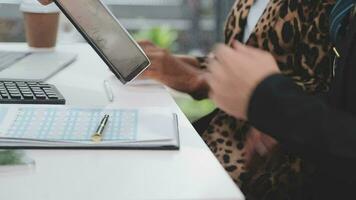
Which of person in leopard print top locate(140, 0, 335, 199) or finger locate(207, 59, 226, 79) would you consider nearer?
finger locate(207, 59, 226, 79)

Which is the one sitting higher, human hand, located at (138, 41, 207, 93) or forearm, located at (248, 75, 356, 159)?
forearm, located at (248, 75, 356, 159)

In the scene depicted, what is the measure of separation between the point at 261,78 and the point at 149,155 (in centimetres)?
19

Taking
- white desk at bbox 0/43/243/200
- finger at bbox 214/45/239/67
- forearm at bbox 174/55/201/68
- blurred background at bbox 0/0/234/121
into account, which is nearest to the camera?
white desk at bbox 0/43/243/200

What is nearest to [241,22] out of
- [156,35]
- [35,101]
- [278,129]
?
[35,101]

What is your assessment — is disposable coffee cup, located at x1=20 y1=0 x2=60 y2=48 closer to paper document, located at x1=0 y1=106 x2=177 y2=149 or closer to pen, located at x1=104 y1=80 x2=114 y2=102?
pen, located at x1=104 y1=80 x2=114 y2=102

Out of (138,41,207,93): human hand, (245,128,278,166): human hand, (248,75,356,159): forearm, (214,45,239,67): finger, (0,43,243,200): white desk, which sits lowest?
(245,128,278,166): human hand

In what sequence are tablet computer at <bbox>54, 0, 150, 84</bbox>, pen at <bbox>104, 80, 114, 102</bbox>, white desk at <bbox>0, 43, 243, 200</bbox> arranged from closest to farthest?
white desk at <bbox>0, 43, 243, 200</bbox> < tablet computer at <bbox>54, 0, 150, 84</bbox> < pen at <bbox>104, 80, 114, 102</bbox>

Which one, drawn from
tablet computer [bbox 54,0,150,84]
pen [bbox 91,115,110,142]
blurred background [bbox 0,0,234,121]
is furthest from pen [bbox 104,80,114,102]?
blurred background [bbox 0,0,234,121]

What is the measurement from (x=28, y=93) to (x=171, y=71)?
403 millimetres

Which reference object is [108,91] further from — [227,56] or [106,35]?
Result: [227,56]

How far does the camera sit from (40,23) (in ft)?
5.21

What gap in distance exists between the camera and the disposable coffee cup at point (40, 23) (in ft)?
5.14

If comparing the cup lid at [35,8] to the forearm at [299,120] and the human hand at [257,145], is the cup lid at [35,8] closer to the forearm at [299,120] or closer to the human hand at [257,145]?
the human hand at [257,145]

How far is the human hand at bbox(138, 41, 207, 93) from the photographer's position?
1.33 m
